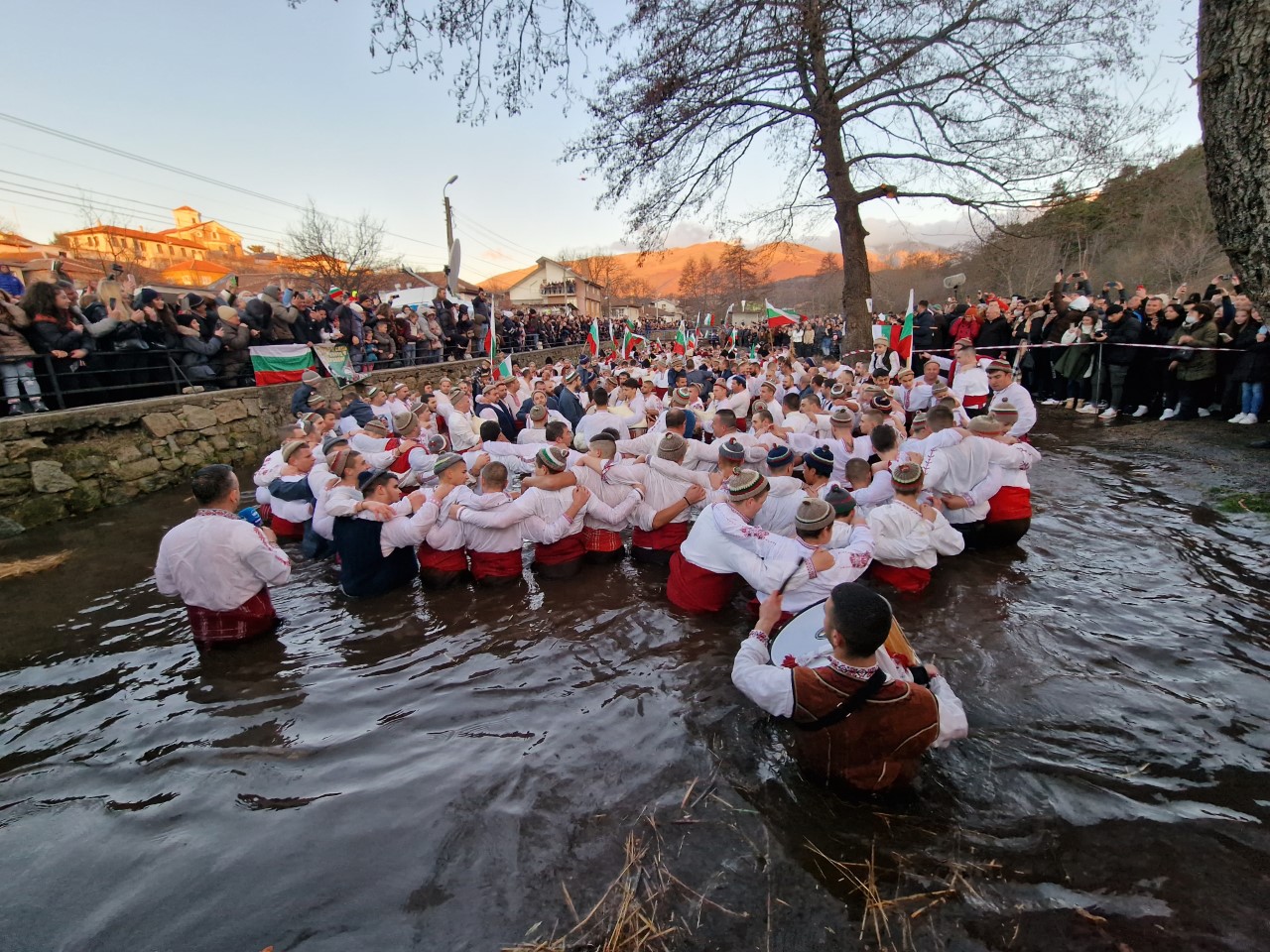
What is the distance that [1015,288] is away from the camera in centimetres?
3475

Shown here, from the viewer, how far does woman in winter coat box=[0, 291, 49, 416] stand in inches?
315

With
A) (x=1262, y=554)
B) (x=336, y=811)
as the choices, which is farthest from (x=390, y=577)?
(x=1262, y=554)

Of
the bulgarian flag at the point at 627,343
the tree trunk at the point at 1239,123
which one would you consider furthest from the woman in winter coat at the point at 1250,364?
the bulgarian flag at the point at 627,343

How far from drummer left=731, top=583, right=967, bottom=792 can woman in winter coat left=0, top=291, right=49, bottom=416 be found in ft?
33.8

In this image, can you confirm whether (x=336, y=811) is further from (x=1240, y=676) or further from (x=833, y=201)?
(x=833, y=201)

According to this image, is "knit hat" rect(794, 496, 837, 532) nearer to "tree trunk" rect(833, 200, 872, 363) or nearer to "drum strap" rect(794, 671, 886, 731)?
"drum strap" rect(794, 671, 886, 731)

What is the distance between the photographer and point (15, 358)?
7891 mm

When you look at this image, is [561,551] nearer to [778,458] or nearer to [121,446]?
[778,458]

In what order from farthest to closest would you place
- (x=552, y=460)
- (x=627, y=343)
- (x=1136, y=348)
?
(x=627, y=343) < (x=1136, y=348) < (x=552, y=460)

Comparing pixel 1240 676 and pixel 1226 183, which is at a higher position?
pixel 1226 183

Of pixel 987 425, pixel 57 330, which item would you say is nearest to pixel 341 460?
pixel 987 425

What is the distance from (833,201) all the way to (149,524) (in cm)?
1522

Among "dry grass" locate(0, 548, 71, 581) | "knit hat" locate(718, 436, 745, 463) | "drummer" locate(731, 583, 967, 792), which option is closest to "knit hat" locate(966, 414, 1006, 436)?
"knit hat" locate(718, 436, 745, 463)

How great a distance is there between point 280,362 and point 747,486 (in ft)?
38.9
